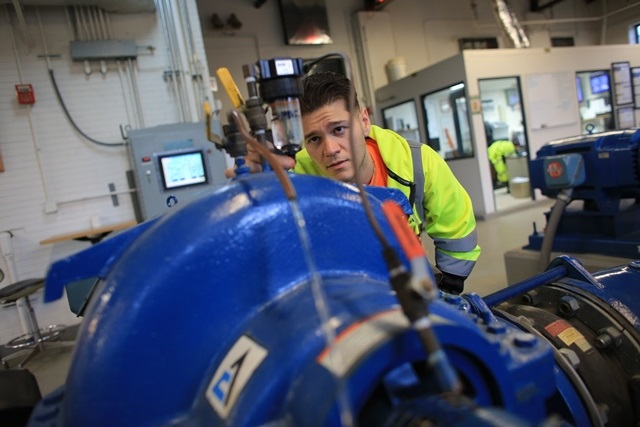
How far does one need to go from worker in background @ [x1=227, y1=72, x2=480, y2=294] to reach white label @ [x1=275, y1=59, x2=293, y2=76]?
0.58 m

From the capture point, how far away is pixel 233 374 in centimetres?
50

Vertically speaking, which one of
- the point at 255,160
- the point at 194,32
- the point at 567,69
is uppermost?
the point at 194,32

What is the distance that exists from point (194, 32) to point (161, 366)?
4.66 m

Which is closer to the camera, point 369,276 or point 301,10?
point 369,276

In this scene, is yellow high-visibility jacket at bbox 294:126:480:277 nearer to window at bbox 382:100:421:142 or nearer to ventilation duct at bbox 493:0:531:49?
window at bbox 382:100:421:142

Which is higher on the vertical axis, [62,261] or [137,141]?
[137,141]

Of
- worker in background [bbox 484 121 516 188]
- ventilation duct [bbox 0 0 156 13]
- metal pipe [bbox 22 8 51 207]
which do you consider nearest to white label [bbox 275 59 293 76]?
ventilation duct [bbox 0 0 156 13]

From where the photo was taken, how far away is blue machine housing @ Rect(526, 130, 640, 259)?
2332 mm

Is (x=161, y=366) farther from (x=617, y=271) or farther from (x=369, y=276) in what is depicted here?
(x=617, y=271)

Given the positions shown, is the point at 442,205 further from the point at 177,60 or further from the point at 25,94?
the point at 25,94

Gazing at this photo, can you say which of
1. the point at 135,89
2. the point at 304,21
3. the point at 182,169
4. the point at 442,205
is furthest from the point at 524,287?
the point at 304,21

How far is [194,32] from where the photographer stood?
14.6 feet

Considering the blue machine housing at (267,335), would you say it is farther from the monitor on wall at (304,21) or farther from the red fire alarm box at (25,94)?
the monitor on wall at (304,21)

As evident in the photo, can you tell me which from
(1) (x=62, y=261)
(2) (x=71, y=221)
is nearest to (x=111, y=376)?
(1) (x=62, y=261)
